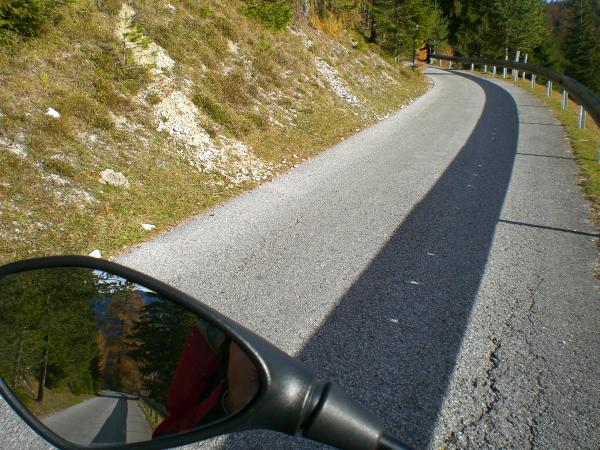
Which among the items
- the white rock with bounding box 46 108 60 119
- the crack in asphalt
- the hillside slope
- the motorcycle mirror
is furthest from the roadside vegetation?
the white rock with bounding box 46 108 60 119

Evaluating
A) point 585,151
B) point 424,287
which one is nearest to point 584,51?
point 585,151

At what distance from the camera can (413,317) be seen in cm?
432

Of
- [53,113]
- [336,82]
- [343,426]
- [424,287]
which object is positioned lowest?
[424,287]

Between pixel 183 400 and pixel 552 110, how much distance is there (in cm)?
2112

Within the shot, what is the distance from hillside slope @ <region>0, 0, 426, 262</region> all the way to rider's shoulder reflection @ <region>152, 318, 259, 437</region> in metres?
4.88

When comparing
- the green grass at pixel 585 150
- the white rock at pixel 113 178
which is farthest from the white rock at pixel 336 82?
the white rock at pixel 113 178

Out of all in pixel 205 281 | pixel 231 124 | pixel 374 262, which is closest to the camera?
pixel 205 281

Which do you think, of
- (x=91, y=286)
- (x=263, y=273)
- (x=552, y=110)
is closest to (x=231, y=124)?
(x=263, y=273)

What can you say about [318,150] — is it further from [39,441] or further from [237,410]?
[237,410]

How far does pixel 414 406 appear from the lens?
317 cm

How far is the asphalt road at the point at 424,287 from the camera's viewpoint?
314cm

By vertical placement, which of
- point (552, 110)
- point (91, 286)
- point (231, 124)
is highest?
point (91, 286)

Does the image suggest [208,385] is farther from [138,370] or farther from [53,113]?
[53,113]

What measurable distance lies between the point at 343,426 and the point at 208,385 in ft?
1.14
